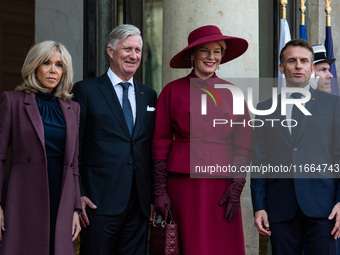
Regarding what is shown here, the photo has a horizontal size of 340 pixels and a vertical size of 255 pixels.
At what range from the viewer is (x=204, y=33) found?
4.43 metres

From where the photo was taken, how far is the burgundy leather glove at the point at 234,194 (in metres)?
4.21

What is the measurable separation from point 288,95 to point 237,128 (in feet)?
1.35

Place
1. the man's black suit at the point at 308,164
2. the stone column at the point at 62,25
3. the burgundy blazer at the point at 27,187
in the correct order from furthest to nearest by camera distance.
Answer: the stone column at the point at 62,25 → the man's black suit at the point at 308,164 → the burgundy blazer at the point at 27,187

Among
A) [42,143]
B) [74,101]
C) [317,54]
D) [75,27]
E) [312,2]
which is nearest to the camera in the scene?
[42,143]

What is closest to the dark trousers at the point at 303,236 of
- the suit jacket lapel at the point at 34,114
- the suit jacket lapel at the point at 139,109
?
the suit jacket lapel at the point at 139,109

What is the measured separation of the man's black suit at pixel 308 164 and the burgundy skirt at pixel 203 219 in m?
0.25

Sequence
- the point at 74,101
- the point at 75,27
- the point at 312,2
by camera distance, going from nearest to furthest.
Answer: the point at 74,101
the point at 75,27
the point at 312,2

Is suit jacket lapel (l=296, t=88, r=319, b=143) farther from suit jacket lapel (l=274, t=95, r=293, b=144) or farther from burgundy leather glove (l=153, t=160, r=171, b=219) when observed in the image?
burgundy leather glove (l=153, t=160, r=171, b=219)

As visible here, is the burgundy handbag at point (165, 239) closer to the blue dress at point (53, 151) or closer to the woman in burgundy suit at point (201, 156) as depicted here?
the woman in burgundy suit at point (201, 156)

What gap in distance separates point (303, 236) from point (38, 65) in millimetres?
2008

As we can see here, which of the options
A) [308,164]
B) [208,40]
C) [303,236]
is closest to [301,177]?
[308,164]

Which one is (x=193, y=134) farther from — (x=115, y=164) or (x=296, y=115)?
(x=296, y=115)

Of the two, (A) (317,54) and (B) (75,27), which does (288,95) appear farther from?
(B) (75,27)

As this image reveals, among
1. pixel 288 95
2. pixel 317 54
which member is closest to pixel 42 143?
pixel 288 95
